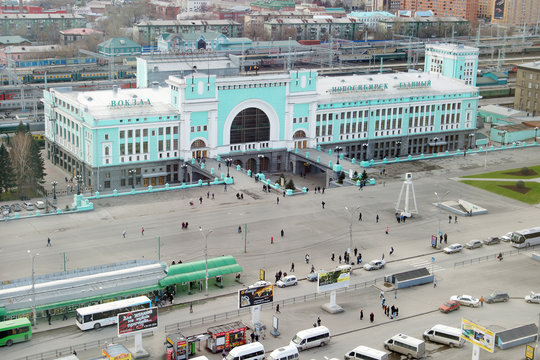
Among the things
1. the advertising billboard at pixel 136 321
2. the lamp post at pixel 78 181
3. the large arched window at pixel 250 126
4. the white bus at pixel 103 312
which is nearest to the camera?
the advertising billboard at pixel 136 321

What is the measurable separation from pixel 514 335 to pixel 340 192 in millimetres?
44938

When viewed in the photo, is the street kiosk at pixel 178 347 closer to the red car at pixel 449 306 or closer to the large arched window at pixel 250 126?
the red car at pixel 449 306

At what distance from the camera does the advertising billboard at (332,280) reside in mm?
74438

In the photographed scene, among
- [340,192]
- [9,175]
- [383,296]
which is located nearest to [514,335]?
[383,296]

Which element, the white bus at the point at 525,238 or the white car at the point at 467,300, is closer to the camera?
the white car at the point at 467,300

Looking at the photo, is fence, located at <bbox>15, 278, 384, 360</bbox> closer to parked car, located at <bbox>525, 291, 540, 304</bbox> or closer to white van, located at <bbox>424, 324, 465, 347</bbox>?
white van, located at <bbox>424, 324, 465, 347</bbox>

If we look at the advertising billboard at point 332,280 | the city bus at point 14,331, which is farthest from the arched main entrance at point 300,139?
the city bus at point 14,331

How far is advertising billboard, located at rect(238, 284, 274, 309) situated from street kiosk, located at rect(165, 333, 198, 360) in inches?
241

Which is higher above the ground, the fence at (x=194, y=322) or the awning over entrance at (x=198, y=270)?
the awning over entrance at (x=198, y=270)

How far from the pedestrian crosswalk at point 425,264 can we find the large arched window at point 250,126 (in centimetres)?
4387

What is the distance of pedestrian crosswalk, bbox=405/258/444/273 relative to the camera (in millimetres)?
87125

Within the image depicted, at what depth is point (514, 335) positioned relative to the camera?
6969 cm

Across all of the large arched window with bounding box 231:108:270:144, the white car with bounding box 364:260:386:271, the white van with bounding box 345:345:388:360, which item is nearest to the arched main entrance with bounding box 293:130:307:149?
the large arched window with bounding box 231:108:270:144

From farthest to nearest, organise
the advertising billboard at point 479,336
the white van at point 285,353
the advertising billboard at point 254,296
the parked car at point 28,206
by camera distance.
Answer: the parked car at point 28,206 → the advertising billboard at point 254,296 → the white van at point 285,353 → the advertising billboard at point 479,336
